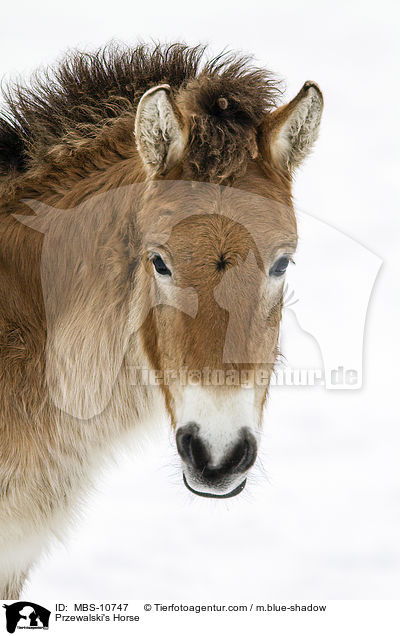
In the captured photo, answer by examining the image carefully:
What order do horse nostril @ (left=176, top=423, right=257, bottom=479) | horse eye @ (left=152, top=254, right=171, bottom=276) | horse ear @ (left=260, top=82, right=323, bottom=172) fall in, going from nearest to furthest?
horse nostril @ (left=176, top=423, right=257, bottom=479), horse eye @ (left=152, top=254, right=171, bottom=276), horse ear @ (left=260, top=82, right=323, bottom=172)

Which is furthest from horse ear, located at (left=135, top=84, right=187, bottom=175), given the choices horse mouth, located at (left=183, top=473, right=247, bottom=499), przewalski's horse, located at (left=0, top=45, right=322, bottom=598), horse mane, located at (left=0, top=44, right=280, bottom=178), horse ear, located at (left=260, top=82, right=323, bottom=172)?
horse mouth, located at (left=183, top=473, right=247, bottom=499)

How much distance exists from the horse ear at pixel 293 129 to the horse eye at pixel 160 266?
96 centimetres

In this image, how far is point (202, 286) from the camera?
3.91 metres

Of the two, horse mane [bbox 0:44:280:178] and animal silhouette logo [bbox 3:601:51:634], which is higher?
horse mane [bbox 0:44:280:178]

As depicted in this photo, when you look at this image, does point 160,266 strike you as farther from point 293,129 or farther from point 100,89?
point 100,89

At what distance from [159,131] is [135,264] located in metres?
0.81

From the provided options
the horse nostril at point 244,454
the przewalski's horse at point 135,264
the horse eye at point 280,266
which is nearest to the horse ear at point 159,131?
the przewalski's horse at point 135,264

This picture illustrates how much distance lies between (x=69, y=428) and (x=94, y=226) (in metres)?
1.32

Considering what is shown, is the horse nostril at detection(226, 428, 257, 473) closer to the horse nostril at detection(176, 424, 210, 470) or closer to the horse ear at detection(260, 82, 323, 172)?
the horse nostril at detection(176, 424, 210, 470)

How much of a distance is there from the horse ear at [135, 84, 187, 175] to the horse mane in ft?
1.20

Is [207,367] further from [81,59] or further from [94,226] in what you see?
[81,59]

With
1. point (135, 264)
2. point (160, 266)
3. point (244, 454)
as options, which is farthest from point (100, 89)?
point (244, 454)

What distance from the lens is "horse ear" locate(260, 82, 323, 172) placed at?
4.32 metres

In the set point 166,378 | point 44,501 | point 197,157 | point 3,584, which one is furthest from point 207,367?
point 3,584
